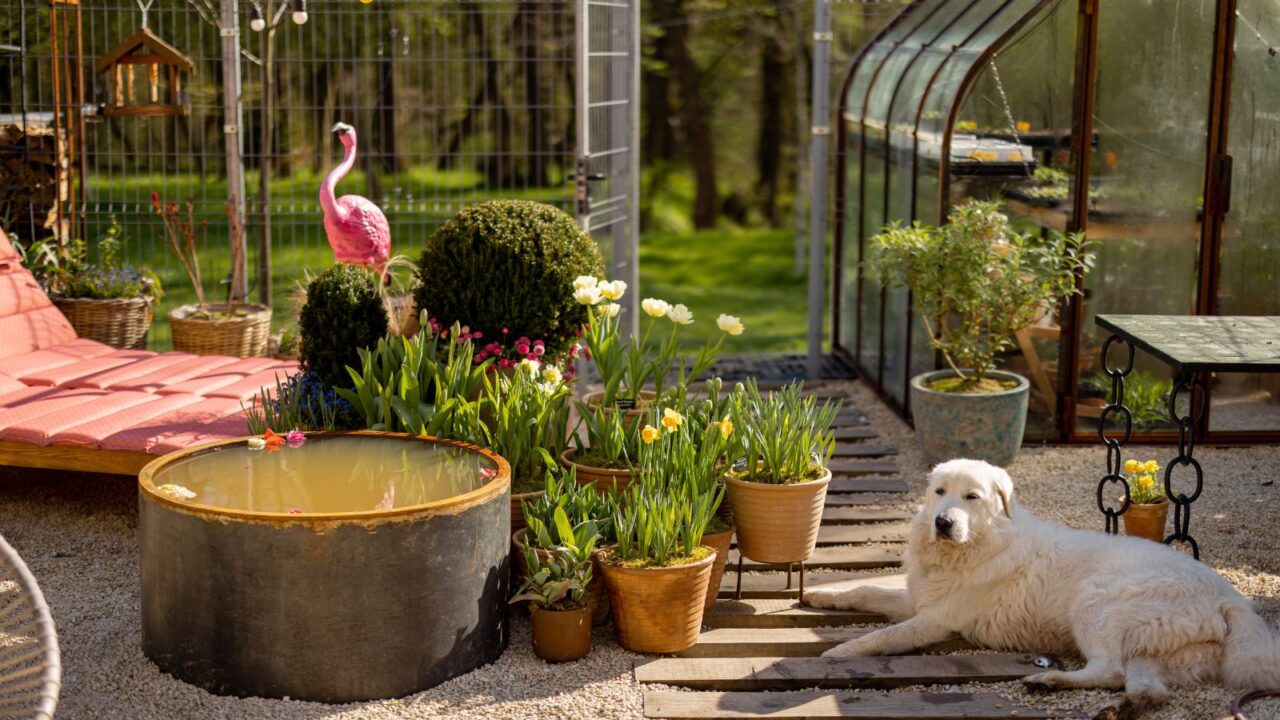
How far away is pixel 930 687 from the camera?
4.70m

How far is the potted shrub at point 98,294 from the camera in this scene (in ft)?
26.1

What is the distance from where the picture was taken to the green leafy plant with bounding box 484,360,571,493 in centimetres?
541

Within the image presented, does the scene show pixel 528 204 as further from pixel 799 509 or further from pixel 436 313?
pixel 799 509

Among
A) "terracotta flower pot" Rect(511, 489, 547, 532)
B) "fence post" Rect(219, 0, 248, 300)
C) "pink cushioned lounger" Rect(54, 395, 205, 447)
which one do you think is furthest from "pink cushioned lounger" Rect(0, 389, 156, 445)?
"terracotta flower pot" Rect(511, 489, 547, 532)

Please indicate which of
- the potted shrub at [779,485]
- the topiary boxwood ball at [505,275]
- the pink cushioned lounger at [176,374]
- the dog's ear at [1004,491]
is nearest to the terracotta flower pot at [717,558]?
the potted shrub at [779,485]

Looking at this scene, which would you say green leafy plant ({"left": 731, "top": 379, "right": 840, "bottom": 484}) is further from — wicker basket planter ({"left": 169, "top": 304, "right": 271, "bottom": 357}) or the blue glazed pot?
wicker basket planter ({"left": 169, "top": 304, "right": 271, "bottom": 357})

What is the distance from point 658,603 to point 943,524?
0.98 metres

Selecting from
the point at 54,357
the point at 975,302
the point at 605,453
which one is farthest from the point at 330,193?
the point at 975,302

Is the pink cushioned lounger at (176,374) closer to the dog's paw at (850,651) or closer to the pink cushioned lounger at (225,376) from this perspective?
the pink cushioned lounger at (225,376)

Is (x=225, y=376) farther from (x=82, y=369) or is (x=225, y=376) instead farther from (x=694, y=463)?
(x=694, y=463)

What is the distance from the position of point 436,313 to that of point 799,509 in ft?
6.79

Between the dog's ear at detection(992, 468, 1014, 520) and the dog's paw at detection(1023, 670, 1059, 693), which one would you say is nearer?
the dog's paw at detection(1023, 670, 1059, 693)

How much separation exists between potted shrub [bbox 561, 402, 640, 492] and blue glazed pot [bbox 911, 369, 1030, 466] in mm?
1974

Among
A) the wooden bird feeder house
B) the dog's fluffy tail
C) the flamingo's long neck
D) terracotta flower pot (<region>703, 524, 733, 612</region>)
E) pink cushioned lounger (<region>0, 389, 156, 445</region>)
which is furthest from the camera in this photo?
the wooden bird feeder house
